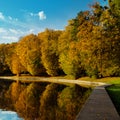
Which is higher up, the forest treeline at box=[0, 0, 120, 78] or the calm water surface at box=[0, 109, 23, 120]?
the forest treeline at box=[0, 0, 120, 78]

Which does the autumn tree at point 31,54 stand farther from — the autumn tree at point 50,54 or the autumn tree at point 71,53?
the autumn tree at point 71,53

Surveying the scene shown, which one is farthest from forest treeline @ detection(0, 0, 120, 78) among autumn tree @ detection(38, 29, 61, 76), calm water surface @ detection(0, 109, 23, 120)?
calm water surface @ detection(0, 109, 23, 120)

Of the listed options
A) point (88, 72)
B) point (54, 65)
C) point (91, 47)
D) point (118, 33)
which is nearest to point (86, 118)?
point (118, 33)

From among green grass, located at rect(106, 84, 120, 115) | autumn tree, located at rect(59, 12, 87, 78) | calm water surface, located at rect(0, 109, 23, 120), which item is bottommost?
calm water surface, located at rect(0, 109, 23, 120)

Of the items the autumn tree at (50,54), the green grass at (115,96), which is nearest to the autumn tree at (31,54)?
the autumn tree at (50,54)

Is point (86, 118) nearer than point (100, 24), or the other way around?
point (86, 118)

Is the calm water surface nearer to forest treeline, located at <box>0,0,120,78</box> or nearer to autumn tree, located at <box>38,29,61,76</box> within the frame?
forest treeline, located at <box>0,0,120,78</box>

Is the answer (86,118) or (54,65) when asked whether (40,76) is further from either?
(86,118)

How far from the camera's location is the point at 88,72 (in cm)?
6100

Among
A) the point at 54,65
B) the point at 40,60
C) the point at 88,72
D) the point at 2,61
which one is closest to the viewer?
the point at 88,72

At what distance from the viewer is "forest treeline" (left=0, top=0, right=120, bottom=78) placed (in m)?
27.3

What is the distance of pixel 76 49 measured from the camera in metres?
56.1

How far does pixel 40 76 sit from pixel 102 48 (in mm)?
56911

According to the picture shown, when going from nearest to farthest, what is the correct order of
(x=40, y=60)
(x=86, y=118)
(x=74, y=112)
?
(x=86, y=118) → (x=74, y=112) → (x=40, y=60)
